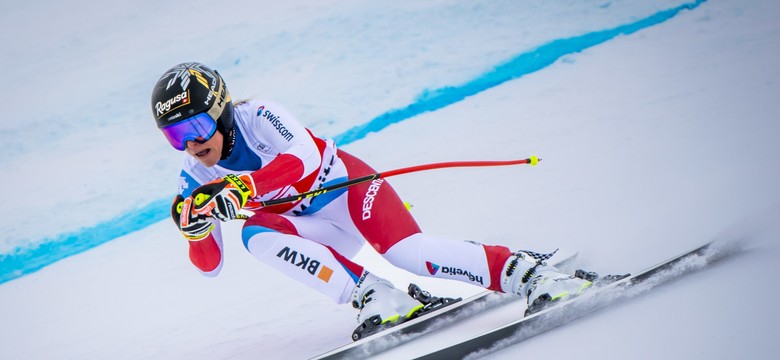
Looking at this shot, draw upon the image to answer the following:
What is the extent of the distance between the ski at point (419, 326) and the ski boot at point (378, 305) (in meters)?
0.03

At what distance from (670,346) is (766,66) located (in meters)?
4.21

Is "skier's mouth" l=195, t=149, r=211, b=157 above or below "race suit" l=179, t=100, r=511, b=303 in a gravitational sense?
above

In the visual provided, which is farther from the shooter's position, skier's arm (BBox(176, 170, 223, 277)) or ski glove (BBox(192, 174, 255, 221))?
skier's arm (BBox(176, 170, 223, 277))

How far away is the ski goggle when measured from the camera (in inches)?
116

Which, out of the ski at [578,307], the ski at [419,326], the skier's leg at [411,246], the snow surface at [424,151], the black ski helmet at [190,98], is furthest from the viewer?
the snow surface at [424,151]

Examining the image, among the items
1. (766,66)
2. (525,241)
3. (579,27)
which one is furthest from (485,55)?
(525,241)

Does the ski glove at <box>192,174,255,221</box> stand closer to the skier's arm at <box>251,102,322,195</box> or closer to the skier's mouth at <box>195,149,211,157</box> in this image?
the skier's arm at <box>251,102,322,195</box>

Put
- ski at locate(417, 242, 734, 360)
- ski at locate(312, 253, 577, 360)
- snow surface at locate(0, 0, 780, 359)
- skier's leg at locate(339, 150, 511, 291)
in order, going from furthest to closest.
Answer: snow surface at locate(0, 0, 780, 359) → skier's leg at locate(339, 150, 511, 291) → ski at locate(312, 253, 577, 360) → ski at locate(417, 242, 734, 360)

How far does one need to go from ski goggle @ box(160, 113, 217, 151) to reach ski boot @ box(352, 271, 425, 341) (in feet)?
2.73

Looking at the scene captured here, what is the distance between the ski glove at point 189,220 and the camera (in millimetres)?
2783

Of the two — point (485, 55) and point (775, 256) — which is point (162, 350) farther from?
point (485, 55)

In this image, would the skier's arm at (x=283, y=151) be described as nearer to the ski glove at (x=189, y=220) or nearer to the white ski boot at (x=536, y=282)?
the ski glove at (x=189, y=220)

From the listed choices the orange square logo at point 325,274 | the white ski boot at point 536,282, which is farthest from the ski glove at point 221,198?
the white ski boot at point 536,282

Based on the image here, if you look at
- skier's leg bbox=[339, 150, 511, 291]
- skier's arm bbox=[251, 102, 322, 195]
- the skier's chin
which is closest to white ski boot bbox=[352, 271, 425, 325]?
skier's leg bbox=[339, 150, 511, 291]
